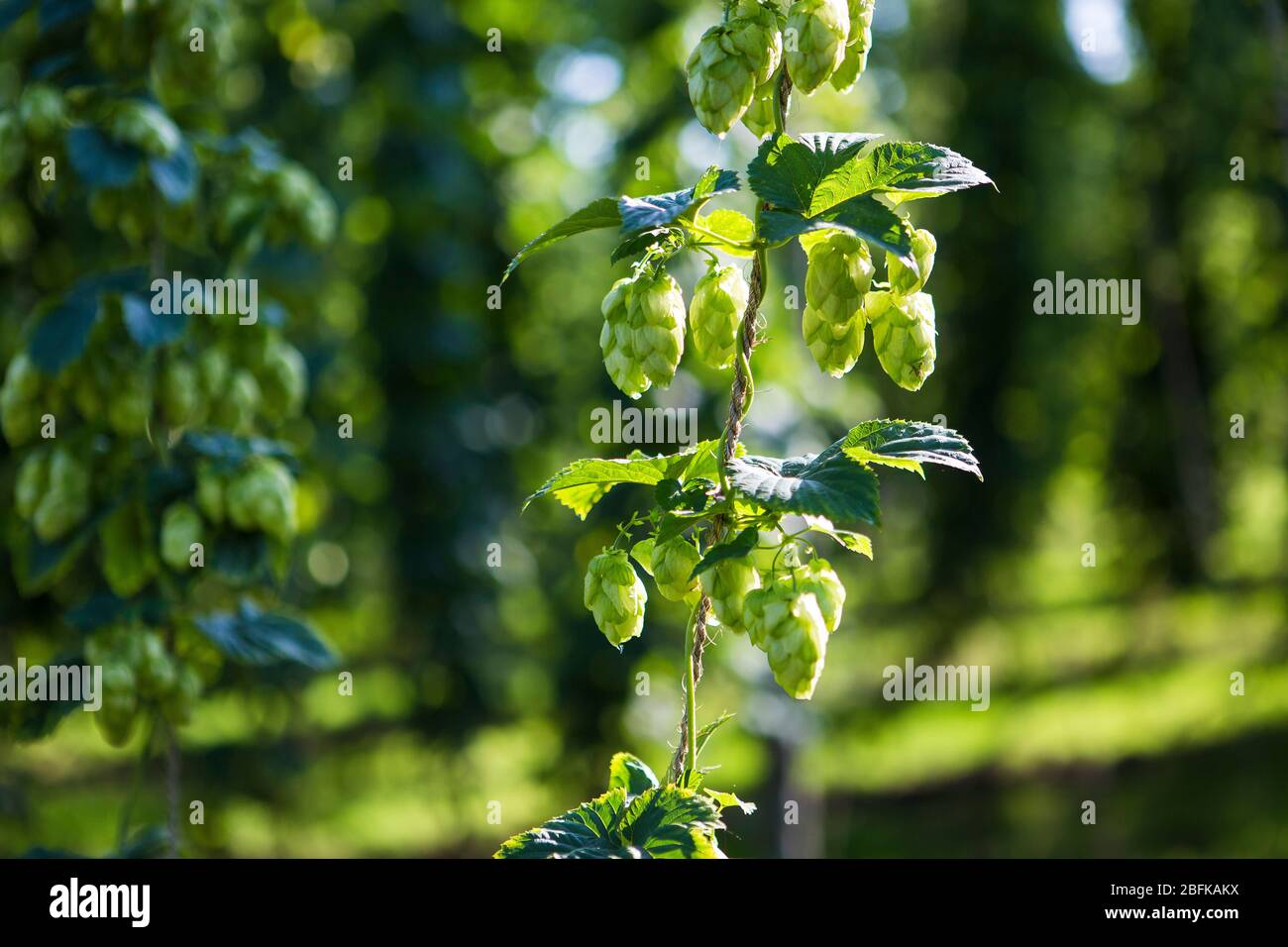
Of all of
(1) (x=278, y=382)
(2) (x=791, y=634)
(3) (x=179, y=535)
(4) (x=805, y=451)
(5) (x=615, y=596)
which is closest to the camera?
(2) (x=791, y=634)

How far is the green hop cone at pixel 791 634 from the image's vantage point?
0.77m

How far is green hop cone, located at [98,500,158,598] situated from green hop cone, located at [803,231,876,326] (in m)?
1.20

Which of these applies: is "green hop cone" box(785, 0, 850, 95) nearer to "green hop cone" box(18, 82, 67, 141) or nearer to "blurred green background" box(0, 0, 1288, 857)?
"green hop cone" box(18, 82, 67, 141)

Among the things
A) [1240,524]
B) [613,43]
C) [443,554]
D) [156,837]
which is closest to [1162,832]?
[1240,524]

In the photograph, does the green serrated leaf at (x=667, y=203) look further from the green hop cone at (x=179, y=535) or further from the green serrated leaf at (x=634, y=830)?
the green hop cone at (x=179, y=535)

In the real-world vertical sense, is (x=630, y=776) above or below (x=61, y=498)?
below

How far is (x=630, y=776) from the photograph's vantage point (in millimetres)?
969

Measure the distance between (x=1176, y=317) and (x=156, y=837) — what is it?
654 cm

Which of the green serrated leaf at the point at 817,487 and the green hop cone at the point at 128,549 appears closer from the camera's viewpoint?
the green serrated leaf at the point at 817,487

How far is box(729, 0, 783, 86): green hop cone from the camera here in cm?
81

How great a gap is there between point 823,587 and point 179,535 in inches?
43.1

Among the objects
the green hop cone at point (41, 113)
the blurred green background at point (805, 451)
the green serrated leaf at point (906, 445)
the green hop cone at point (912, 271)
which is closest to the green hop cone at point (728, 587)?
the green serrated leaf at point (906, 445)

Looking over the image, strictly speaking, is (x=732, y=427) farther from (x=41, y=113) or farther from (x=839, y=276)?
(x=41, y=113)

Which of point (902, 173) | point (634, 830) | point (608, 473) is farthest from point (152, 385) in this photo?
point (902, 173)
